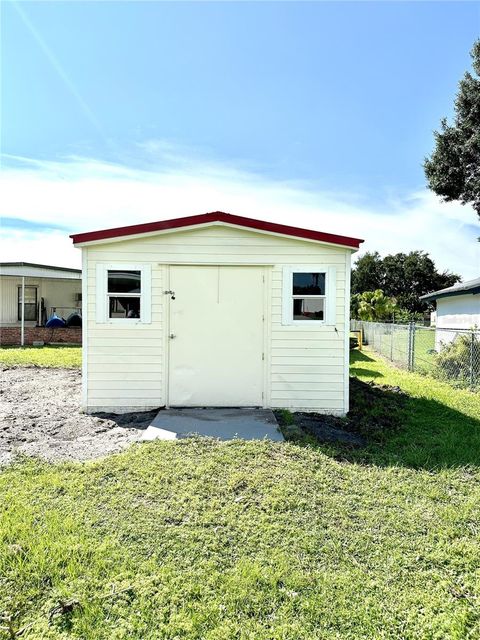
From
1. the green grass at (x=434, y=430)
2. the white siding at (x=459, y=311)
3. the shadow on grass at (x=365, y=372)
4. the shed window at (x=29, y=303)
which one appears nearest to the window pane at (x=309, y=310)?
the green grass at (x=434, y=430)

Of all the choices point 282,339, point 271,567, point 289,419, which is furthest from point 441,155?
point 271,567

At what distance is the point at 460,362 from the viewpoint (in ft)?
30.3

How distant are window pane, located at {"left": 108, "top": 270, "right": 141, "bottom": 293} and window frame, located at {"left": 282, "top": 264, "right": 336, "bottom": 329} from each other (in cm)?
222

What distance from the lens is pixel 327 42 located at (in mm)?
8969

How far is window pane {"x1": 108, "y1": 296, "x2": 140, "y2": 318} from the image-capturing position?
5.98 metres

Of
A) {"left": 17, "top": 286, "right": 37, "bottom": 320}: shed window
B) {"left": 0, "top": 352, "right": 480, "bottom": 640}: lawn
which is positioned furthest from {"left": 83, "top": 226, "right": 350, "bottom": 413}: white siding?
{"left": 17, "top": 286, "right": 37, "bottom": 320}: shed window

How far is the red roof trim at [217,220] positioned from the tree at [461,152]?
11159mm

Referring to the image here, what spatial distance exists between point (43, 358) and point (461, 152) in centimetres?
1563

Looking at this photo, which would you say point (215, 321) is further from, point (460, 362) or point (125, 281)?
point (460, 362)

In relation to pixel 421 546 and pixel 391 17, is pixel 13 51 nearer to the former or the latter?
pixel 391 17

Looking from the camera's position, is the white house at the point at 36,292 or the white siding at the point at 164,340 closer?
the white siding at the point at 164,340

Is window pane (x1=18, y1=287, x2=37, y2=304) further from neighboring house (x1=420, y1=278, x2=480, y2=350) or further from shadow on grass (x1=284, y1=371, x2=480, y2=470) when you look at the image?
neighboring house (x1=420, y1=278, x2=480, y2=350)

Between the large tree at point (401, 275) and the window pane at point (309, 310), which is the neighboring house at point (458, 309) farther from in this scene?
the large tree at point (401, 275)

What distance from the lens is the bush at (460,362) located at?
8525 millimetres
